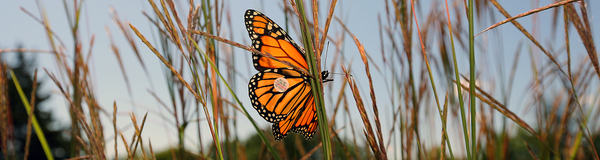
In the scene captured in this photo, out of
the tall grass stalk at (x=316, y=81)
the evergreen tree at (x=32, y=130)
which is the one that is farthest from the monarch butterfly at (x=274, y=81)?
the evergreen tree at (x=32, y=130)

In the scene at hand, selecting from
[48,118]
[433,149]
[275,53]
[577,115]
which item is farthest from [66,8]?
[48,118]

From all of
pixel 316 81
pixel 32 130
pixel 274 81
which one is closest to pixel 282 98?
pixel 274 81

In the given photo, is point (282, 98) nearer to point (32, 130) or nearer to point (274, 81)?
point (274, 81)

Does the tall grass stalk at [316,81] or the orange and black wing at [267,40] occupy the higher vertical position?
the orange and black wing at [267,40]

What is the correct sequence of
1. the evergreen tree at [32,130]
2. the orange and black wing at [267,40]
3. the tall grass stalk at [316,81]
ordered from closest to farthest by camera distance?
the tall grass stalk at [316,81], the orange and black wing at [267,40], the evergreen tree at [32,130]

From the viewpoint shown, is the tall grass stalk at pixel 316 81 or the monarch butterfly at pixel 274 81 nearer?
the tall grass stalk at pixel 316 81

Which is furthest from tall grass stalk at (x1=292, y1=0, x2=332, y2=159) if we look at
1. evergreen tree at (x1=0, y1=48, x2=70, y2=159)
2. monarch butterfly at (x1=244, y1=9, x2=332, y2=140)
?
evergreen tree at (x1=0, y1=48, x2=70, y2=159)

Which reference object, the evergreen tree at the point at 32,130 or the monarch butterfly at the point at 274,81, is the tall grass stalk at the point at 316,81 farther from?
the evergreen tree at the point at 32,130

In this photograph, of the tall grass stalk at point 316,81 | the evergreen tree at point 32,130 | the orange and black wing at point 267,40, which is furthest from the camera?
the evergreen tree at point 32,130
